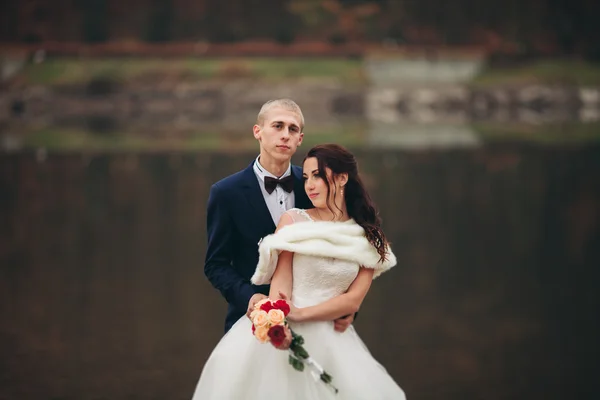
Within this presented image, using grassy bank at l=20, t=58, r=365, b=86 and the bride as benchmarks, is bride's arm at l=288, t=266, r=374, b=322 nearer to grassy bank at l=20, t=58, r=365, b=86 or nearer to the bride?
the bride

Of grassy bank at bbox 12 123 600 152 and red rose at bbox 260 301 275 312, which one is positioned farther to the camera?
grassy bank at bbox 12 123 600 152

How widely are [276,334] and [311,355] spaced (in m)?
0.35

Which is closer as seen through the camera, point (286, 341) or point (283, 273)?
point (286, 341)

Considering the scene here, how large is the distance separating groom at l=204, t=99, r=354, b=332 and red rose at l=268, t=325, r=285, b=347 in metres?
0.37

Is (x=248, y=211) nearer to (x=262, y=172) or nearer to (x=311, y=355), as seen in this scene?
(x=262, y=172)

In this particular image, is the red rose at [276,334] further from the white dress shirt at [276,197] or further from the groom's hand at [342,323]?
the white dress shirt at [276,197]

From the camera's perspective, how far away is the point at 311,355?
15.0 ft

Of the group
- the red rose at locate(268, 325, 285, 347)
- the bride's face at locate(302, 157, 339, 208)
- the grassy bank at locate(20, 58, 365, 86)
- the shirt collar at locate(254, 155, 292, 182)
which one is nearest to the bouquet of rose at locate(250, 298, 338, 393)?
the red rose at locate(268, 325, 285, 347)

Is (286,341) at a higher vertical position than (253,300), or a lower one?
lower

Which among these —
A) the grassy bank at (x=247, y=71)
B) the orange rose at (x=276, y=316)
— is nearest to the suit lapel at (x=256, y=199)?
the orange rose at (x=276, y=316)

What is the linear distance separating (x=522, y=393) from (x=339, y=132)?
87.6 ft

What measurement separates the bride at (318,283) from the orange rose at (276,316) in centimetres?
21

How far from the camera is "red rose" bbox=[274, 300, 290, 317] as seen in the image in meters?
4.32

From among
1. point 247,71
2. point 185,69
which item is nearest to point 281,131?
point 247,71
